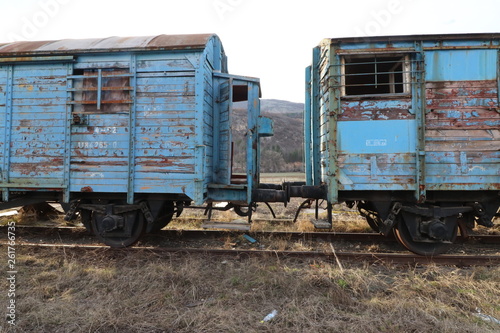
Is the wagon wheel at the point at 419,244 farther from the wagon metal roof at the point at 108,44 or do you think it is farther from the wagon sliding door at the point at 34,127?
the wagon sliding door at the point at 34,127

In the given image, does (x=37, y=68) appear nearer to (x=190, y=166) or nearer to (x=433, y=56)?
(x=190, y=166)

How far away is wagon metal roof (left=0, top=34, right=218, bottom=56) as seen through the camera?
500cm

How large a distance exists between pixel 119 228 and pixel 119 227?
57 mm

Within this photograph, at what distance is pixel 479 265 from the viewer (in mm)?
4648

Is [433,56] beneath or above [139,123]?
above

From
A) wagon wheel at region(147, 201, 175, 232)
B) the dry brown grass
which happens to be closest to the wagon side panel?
the dry brown grass

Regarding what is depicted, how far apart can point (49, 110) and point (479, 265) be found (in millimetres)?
8560

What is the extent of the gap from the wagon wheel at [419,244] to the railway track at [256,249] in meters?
0.14

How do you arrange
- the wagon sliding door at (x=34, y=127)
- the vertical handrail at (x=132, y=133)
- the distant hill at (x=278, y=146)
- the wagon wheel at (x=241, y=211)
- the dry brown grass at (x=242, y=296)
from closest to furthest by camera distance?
1. the dry brown grass at (x=242, y=296)
2. the vertical handrail at (x=132, y=133)
3. the wagon sliding door at (x=34, y=127)
4. the wagon wheel at (x=241, y=211)
5. the distant hill at (x=278, y=146)

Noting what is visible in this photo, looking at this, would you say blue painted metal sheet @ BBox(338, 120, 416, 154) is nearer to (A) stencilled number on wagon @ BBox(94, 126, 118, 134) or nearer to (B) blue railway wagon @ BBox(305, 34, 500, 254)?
(B) blue railway wagon @ BBox(305, 34, 500, 254)

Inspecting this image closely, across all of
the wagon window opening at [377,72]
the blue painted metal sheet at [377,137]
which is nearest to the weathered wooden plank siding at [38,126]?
the blue painted metal sheet at [377,137]

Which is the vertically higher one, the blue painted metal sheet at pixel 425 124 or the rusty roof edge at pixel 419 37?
the rusty roof edge at pixel 419 37

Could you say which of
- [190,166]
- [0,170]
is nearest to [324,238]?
[190,166]

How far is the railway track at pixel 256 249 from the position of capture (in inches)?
188
